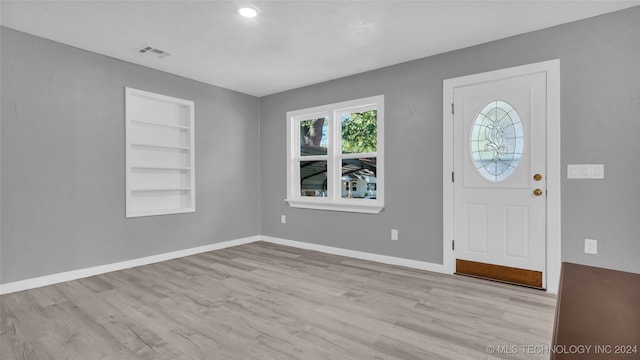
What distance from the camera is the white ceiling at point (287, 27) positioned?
2643 mm

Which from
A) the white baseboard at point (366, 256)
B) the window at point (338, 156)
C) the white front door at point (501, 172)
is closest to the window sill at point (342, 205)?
the window at point (338, 156)

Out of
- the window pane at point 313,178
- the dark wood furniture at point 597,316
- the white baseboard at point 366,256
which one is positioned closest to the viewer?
the dark wood furniture at point 597,316

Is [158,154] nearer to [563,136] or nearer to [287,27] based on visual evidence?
[287,27]

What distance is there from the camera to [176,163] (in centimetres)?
446

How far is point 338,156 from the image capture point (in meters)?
4.63

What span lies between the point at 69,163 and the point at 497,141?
14.8ft

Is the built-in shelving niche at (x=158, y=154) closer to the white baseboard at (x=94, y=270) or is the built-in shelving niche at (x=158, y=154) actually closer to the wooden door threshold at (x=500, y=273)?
the white baseboard at (x=94, y=270)

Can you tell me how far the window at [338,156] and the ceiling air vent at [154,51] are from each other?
1.98 metres

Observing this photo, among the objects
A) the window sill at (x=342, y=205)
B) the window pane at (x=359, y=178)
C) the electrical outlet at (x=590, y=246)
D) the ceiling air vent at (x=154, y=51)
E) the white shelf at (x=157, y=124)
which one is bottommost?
the electrical outlet at (x=590, y=246)

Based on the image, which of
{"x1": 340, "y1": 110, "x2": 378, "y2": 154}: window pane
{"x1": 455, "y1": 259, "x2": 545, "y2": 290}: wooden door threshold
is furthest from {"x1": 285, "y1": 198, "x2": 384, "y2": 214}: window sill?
{"x1": 455, "y1": 259, "x2": 545, "y2": 290}: wooden door threshold

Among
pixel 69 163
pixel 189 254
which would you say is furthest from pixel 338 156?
pixel 69 163

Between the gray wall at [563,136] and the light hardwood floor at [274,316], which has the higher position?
the gray wall at [563,136]

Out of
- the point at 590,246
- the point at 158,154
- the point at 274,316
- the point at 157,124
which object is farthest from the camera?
the point at 158,154

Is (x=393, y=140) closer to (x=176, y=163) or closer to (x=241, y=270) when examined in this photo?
(x=241, y=270)
